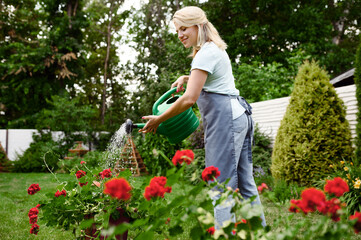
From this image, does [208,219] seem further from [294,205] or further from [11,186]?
[11,186]

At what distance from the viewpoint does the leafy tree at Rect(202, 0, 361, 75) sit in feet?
42.4

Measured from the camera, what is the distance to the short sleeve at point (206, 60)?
155cm

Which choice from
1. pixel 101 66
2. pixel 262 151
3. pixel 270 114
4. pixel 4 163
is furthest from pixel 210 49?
pixel 101 66

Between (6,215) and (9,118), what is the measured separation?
11.8m

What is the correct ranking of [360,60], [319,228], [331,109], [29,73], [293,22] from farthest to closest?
1. [293,22]
2. [29,73]
3. [331,109]
4. [360,60]
5. [319,228]

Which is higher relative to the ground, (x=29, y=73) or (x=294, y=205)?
(x=29, y=73)

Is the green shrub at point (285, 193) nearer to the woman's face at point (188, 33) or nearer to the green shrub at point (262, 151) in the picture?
the green shrub at point (262, 151)

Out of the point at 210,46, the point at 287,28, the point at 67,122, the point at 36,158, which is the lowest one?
the point at 36,158

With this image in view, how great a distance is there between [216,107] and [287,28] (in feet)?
45.1

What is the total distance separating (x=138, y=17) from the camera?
1435cm

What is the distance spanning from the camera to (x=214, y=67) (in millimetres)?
1593

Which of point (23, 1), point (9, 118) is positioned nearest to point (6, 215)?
point (9, 118)

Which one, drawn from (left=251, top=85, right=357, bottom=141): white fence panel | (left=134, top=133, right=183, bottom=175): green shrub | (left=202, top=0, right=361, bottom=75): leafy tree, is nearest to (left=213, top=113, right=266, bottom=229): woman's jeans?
(left=251, top=85, right=357, bottom=141): white fence panel

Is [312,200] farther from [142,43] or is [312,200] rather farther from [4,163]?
[142,43]
